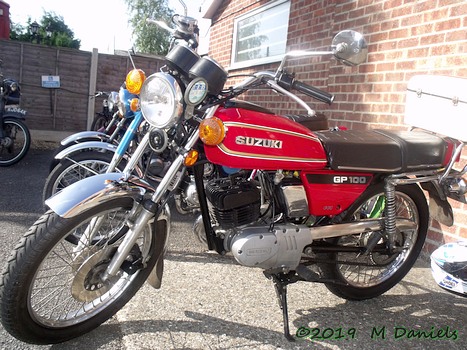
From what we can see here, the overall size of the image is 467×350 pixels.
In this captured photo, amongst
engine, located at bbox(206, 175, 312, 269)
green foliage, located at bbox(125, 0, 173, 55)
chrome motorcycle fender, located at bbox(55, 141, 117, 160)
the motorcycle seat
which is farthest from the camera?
green foliage, located at bbox(125, 0, 173, 55)

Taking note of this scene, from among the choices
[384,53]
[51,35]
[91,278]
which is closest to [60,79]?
[384,53]

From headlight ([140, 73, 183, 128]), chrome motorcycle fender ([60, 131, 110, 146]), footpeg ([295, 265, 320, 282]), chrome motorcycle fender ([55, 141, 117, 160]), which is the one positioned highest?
headlight ([140, 73, 183, 128])

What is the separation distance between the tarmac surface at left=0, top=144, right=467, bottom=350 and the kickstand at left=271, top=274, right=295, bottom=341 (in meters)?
0.05

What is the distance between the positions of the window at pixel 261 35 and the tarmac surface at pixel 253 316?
3702 millimetres

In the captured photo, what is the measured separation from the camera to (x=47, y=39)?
19.4 m

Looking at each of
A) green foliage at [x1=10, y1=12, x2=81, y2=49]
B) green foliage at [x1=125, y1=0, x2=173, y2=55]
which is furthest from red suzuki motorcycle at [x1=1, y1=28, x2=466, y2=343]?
green foliage at [x1=125, y1=0, x2=173, y2=55]

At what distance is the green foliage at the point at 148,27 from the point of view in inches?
1283

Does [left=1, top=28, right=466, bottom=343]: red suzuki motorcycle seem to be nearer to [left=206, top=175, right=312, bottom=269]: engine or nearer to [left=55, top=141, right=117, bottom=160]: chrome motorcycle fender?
[left=206, top=175, right=312, bottom=269]: engine

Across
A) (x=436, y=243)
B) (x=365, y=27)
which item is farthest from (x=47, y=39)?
(x=436, y=243)

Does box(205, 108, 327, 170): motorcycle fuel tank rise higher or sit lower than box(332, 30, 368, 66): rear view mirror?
lower

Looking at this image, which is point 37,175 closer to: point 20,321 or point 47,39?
point 20,321

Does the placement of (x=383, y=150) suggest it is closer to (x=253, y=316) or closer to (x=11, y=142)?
(x=253, y=316)

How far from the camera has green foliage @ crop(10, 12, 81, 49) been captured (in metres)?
19.9

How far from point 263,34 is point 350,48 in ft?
15.4
